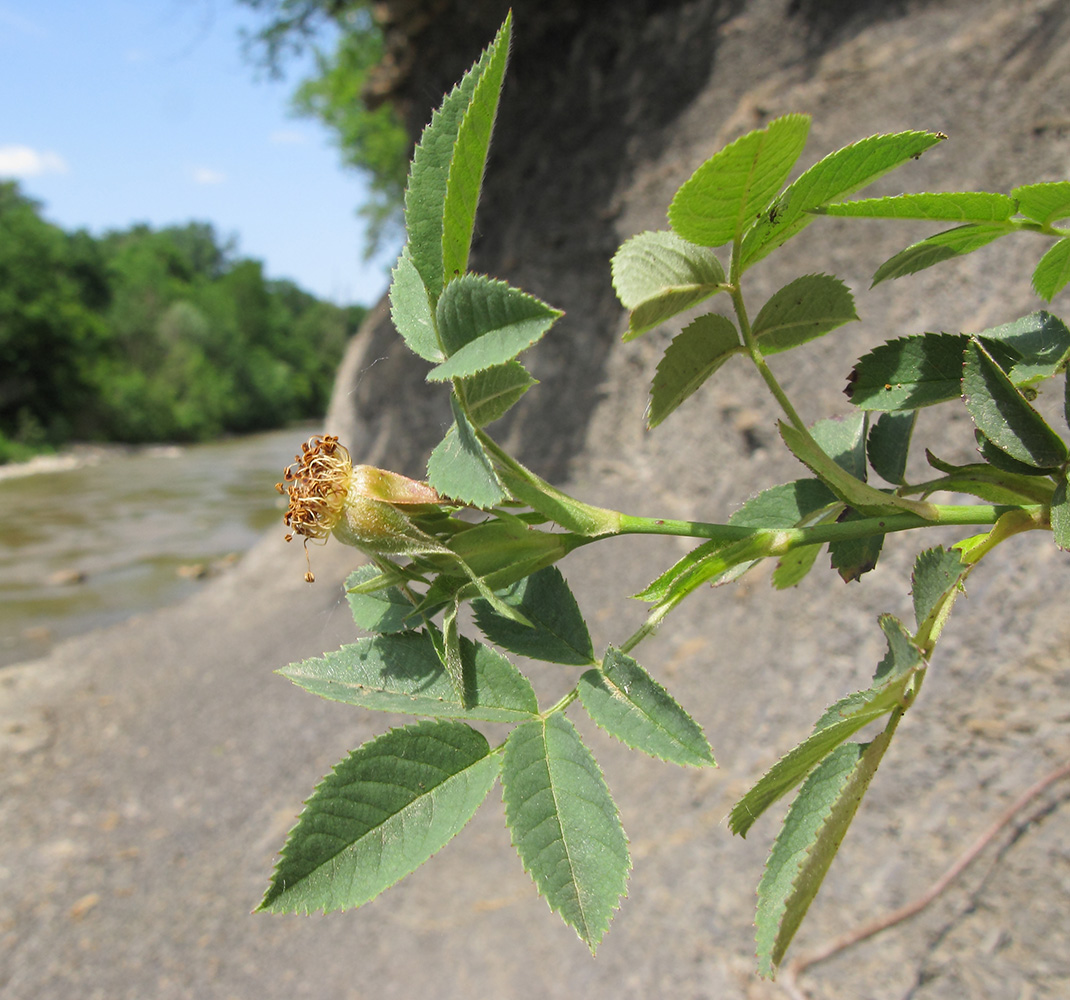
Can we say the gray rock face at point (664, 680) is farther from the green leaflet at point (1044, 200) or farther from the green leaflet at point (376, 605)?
the green leaflet at point (1044, 200)

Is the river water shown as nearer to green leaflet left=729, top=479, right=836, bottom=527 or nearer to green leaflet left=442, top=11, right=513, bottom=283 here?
green leaflet left=729, top=479, right=836, bottom=527

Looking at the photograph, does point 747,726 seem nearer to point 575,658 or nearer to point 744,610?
point 744,610

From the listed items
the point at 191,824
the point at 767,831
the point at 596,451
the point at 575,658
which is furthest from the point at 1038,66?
the point at 191,824

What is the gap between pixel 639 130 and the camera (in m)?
4.36

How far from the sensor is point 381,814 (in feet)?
1.34

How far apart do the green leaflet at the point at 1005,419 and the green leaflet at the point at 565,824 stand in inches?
10.8

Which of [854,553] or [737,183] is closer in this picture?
[737,183]

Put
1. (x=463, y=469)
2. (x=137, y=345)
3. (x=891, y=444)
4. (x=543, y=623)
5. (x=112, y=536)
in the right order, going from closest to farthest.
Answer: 1. (x=463, y=469)
2. (x=543, y=623)
3. (x=891, y=444)
4. (x=112, y=536)
5. (x=137, y=345)

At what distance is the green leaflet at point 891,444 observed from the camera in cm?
56

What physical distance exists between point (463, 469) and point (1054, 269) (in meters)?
0.41

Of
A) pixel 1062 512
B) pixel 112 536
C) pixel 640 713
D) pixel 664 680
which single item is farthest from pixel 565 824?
pixel 112 536

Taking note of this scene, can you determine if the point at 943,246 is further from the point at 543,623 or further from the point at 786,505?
the point at 543,623

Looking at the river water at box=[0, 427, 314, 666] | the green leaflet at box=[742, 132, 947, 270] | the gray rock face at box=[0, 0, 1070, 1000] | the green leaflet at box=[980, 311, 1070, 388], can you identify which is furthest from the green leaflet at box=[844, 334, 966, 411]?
the river water at box=[0, 427, 314, 666]

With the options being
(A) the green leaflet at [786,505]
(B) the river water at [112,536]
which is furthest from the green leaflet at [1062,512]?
(B) the river water at [112,536]
